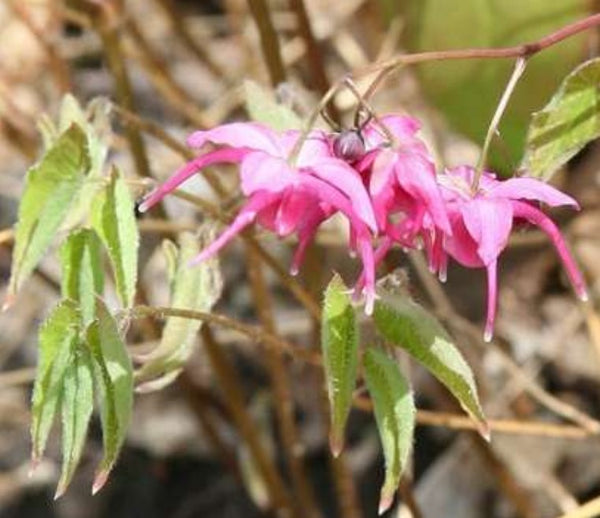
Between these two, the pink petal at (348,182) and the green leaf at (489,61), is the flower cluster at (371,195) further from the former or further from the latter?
the green leaf at (489,61)

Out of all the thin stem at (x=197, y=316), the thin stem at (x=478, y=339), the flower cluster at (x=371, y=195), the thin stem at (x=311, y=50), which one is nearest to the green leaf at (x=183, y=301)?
the thin stem at (x=197, y=316)

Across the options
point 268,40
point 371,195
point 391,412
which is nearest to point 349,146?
point 371,195

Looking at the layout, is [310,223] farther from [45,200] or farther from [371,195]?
[45,200]

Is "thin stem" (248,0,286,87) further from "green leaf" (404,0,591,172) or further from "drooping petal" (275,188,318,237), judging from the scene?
"drooping petal" (275,188,318,237)

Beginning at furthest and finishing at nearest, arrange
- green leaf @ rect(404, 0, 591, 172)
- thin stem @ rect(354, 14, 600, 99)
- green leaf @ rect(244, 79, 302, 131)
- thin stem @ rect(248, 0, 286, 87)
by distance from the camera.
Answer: green leaf @ rect(404, 0, 591, 172) < thin stem @ rect(248, 0, 286, 87) < green leaf @ rect(244, 79, 302, 131) < thin stem @ rect(354, 14, 600, 99)

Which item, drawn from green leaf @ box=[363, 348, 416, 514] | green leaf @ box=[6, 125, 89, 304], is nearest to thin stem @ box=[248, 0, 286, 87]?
green leaf @ box=[6, 125, 89, 304]

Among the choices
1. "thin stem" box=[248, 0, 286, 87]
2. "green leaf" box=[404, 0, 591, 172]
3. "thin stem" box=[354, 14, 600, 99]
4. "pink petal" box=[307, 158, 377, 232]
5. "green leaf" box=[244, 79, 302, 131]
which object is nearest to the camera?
"pink petal" box=[307, 158, 377, 232]

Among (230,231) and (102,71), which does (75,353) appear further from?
(102,71)

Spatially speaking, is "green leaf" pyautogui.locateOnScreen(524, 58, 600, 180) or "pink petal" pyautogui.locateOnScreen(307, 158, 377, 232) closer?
"pink petal" pyautogui.locateOnScreen(307, 158, 377, 232)
